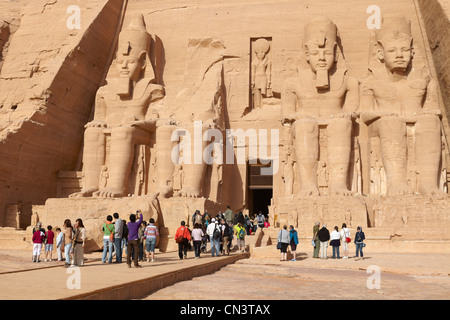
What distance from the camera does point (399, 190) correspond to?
40.7 ft

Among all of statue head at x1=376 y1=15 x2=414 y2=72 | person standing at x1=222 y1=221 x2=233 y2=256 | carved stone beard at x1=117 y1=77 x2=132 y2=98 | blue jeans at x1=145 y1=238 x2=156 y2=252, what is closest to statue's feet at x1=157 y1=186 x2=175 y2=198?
carved stone beard at x1=117 y1=77 x2=132 y2=98

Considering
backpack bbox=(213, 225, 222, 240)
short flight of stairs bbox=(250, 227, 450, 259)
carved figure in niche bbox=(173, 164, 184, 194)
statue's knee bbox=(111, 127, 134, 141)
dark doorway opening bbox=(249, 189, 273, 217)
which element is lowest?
short flight of stairs bbox=(250, 227, 450, 259)

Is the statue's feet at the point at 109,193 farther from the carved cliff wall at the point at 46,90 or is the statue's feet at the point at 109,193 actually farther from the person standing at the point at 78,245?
the person standing at the point at 78,245

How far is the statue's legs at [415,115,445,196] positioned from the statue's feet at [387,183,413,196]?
45 centimetres

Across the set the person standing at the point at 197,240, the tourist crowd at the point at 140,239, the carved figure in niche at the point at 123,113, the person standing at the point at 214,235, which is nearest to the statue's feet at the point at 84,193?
the carved figure in niche at the point at 123,113

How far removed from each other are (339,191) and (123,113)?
6.45m

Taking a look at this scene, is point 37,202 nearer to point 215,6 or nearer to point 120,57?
point 120,57

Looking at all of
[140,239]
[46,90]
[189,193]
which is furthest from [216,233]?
[46,90]

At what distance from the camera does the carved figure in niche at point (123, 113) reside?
13922 mm

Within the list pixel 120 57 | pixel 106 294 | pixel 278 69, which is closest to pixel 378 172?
pixel 278 69

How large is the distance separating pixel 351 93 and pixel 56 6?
917 centimetres

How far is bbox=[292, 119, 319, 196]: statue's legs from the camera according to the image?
13156 mm

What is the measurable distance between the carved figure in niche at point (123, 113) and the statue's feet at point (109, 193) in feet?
0.10

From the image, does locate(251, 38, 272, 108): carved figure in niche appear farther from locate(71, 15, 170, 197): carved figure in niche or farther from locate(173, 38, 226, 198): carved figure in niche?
locate(71, 15, 170, 197): carved figure in niche
